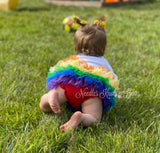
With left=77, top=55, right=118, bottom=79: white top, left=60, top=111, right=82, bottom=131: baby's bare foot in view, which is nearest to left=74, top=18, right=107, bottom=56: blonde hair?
left=77, top=55, right=118, bottom=79: white top

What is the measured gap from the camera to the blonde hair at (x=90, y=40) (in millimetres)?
1950

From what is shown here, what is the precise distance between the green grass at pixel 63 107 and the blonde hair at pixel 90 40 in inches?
22.6

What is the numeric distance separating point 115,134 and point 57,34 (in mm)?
3068

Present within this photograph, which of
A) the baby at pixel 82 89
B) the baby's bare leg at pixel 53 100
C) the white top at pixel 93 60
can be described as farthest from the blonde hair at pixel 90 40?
the baby's bare leg at pixel 53 100

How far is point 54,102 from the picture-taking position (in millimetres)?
1605

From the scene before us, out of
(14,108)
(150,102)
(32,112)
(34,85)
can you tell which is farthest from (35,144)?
(150,102)

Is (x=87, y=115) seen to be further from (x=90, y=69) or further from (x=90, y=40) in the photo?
(x=90, y=40)

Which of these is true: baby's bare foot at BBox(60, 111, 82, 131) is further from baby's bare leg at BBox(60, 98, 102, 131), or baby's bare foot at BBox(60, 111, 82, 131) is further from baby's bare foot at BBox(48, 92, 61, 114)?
baby's bare foot at BBox(48, 92, 61, 114)

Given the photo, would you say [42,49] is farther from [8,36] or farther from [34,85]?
[34,85]

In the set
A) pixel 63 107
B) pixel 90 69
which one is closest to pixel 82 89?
pixel 90 69

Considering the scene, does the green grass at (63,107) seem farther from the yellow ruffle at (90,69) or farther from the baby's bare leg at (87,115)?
the yellow ruffle at (90,69)

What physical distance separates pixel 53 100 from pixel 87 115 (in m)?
0.29

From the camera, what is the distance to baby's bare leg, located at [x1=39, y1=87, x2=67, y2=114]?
5.25ft

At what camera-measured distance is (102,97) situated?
1777 mm
